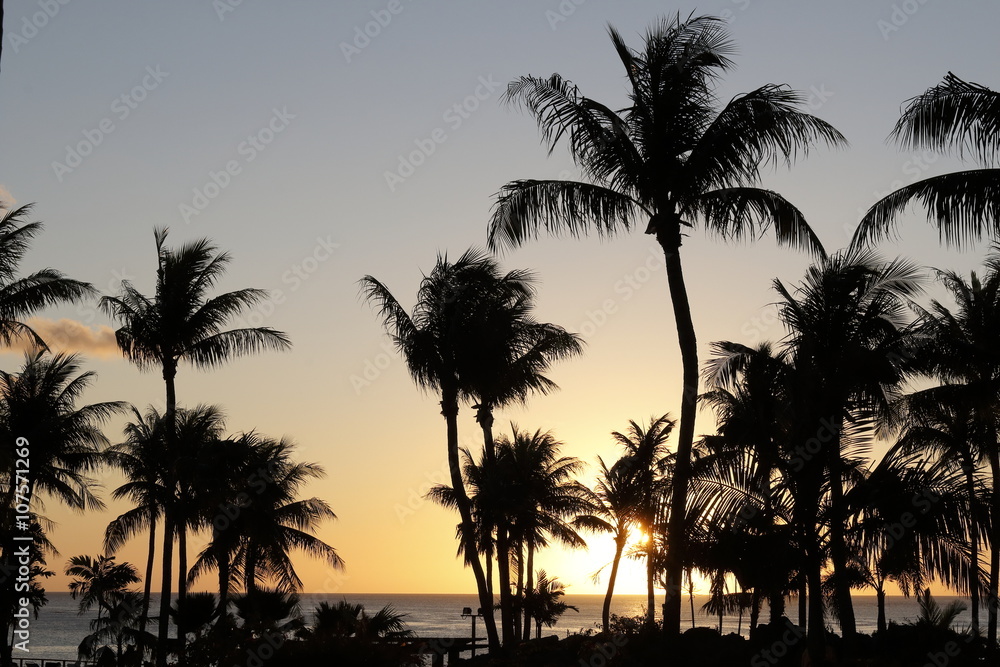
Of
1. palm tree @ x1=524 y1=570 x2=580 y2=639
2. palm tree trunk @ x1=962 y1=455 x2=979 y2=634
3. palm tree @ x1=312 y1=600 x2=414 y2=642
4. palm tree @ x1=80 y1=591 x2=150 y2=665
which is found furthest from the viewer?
palm tree @ x1=524 y1=570 x2=580 y2=639

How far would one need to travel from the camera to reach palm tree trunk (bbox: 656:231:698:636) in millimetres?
15422

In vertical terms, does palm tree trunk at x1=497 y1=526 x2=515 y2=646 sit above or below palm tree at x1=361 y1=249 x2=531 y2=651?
below

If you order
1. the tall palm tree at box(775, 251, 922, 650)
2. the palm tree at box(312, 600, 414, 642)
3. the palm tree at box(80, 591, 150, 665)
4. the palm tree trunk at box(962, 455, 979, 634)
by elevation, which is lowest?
Answer: the palm tree at box(80, 591, 150, 665)

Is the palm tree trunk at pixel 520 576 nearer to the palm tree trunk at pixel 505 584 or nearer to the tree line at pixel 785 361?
the palm tree trunk at pixel 505 584

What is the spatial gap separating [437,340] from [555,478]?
15030 millimetres

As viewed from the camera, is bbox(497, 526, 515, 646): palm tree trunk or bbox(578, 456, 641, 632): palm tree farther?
bbox(578, 456, 641, 632): palm tree

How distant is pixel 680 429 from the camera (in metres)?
15.9

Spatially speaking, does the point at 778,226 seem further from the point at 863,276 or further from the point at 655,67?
the point at 655,67

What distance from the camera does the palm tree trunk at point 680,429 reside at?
15.4 metres

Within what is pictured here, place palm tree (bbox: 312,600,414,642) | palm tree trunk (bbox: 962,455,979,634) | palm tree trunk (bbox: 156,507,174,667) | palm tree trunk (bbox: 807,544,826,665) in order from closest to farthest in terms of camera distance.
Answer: palm tree trunk (bbox: 962,455,979,634) < palm tree trunk (bbox: 807,544,826,665) < palm tree (bbox: 312,600,414,642) < palm tree trunk (bbox: 156,507,174,667)

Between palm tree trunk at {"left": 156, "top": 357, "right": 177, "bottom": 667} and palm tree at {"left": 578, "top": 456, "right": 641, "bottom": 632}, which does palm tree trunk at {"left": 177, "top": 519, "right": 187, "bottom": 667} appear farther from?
palm tree at {"left": 578, "top": 456, "right": 641, "bottom": 632}

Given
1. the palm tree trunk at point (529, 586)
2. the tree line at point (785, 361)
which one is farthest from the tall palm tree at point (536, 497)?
the tree line at point (785, 361)

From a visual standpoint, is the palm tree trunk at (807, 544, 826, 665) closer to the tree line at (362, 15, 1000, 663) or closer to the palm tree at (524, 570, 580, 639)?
the tree line at (362, 15, 1000, 663)

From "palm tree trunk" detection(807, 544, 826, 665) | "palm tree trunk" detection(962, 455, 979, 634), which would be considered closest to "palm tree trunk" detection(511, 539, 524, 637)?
"palm tree trunk" detection(807, 544, 826, 665)
